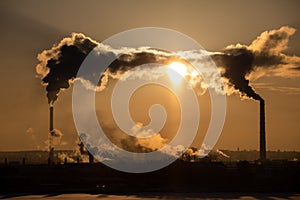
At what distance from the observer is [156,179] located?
67250 mm

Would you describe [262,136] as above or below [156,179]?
above

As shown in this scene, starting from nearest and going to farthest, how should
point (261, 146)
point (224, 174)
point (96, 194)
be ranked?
point (96, 194) < point (224, 174) < point (261, 146)

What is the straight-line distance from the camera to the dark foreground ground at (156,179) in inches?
2411

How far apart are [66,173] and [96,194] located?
15.1 metres

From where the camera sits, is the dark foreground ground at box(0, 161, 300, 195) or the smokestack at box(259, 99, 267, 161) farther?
the smokestack at box(259, 99, 267, 161)

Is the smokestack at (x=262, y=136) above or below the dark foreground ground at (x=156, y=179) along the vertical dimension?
above

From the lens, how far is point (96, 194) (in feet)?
184

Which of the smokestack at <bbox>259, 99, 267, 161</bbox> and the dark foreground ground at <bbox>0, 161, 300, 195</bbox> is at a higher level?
the smokestack at <bbox>259, 99, 267, 161</bbox>

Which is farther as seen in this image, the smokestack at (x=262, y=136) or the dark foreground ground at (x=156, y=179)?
the smokestack at (x=262, y=136)

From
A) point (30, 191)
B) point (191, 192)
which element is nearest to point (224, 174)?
point (191, 192)

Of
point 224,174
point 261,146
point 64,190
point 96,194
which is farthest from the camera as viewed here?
point 261,146

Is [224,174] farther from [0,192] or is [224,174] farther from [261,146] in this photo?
[0,192]

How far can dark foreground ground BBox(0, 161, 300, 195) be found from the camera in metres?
61.2

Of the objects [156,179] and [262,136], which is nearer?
[156,179]
